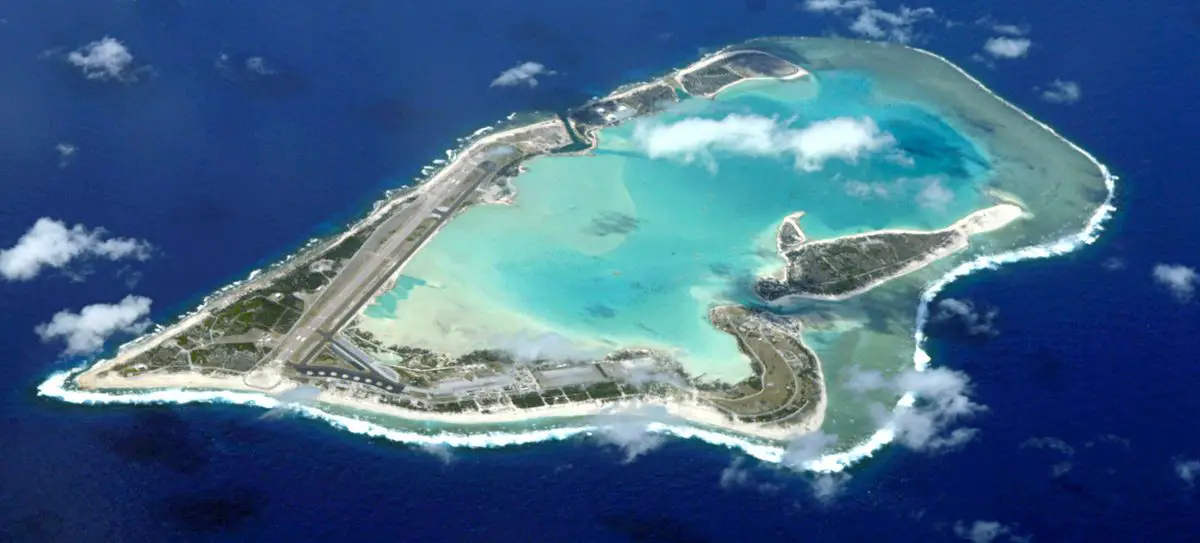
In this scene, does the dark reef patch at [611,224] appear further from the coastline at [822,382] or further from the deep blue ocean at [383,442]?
the deep blue ocean at [383,442]

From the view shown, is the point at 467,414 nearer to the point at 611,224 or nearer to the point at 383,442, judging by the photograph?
the point at 383,442

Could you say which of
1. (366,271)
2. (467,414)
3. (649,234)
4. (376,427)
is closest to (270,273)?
(366,271)

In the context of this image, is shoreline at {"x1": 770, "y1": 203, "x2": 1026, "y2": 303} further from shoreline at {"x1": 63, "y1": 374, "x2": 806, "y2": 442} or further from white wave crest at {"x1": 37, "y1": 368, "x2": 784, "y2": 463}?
white wave crest at {"x1": 37, "y1": 368, "x2": 784, "y2": 463}

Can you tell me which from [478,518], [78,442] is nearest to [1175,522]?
[478,518]

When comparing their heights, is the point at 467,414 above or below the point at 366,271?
below

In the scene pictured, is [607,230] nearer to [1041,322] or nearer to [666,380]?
[666,380]
